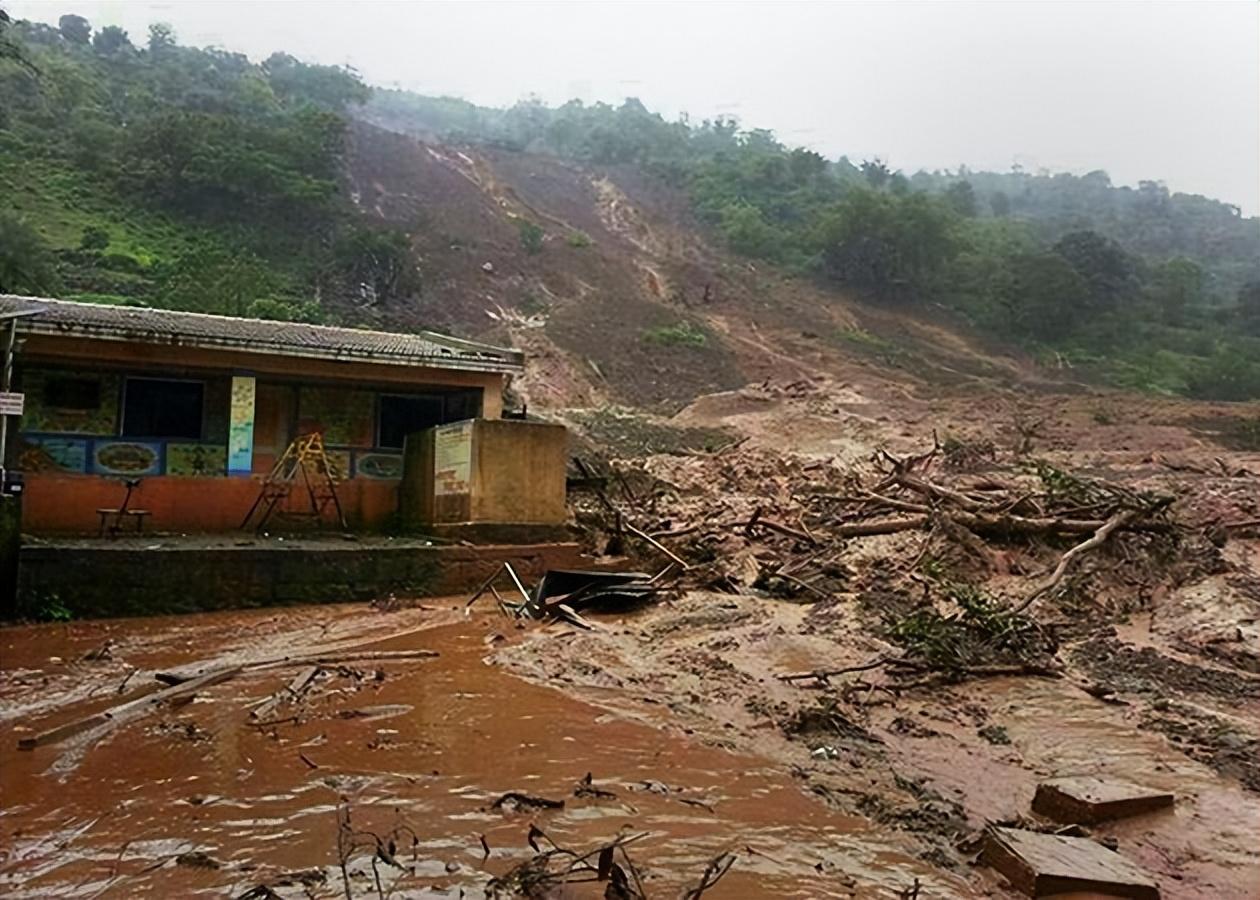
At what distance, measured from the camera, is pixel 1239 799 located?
5613mm

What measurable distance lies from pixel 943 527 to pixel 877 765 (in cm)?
646

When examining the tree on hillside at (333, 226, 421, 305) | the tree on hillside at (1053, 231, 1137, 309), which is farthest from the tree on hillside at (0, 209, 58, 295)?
the tree on hillside at (1053, 231, 1137, 309)

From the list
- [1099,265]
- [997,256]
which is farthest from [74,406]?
[1099,265]

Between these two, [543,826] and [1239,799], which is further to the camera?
[1239,799]

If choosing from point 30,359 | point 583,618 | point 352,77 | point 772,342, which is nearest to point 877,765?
point 583,618

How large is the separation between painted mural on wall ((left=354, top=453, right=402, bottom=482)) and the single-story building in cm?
2

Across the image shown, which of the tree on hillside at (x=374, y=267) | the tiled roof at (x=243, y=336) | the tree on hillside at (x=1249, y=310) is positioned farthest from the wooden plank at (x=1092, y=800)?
the tree on hillside at (x=1249, y=310)

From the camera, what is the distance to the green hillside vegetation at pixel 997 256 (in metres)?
40.4

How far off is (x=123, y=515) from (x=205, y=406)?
209cm

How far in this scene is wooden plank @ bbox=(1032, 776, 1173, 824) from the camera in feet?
17.1

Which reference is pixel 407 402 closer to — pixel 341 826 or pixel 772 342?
pixel 341 826

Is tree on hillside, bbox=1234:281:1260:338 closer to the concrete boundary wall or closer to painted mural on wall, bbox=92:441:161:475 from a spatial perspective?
the concrete boundary wall

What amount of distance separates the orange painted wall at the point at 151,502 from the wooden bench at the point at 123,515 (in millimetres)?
58

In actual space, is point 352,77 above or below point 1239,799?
above
